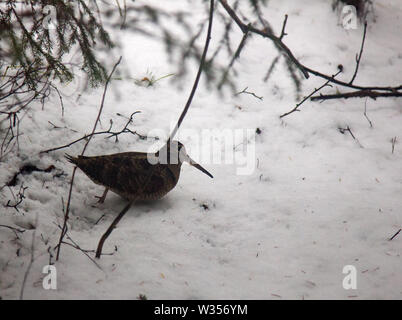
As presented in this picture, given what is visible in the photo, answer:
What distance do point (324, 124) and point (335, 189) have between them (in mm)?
1192

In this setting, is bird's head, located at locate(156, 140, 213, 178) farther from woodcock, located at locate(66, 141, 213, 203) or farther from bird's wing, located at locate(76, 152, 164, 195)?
bird's wing, located at locate(76, 152, 164, 195)

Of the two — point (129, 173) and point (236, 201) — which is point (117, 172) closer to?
point (129, 173)

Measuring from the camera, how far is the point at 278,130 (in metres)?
4.54

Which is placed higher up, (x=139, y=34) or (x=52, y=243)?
(x=139, y=34)

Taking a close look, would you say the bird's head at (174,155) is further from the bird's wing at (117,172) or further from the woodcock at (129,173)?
the bird's wing at (117,172)

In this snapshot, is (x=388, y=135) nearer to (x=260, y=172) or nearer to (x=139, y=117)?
(x=260, y=172)

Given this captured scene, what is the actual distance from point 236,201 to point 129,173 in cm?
104

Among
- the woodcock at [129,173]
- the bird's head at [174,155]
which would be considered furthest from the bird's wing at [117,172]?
the bird's head at [174,155]

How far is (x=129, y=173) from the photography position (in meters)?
3.23

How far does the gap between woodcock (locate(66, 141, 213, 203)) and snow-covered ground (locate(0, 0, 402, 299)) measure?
0.21 meters

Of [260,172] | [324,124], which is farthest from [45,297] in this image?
[324,124]

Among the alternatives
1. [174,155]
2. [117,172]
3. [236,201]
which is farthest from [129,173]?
[236,201]

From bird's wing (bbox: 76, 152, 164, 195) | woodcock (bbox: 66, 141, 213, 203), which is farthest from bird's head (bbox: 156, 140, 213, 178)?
bird's wing (bbox: 76, 152, 164, 195)
